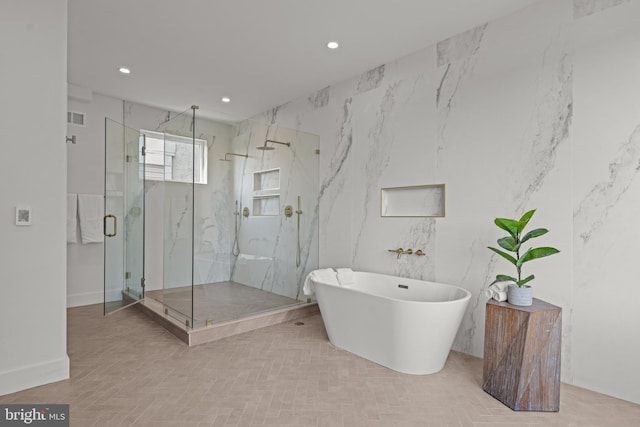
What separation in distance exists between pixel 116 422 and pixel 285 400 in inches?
37.0

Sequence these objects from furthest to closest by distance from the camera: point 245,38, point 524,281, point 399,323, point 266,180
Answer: point 266,180 → point 245,38 → point 399,323 → point 524,281

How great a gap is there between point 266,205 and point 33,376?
7.43 feet

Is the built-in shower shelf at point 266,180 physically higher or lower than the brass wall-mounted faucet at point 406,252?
higher

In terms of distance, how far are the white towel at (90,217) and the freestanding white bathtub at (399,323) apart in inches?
115

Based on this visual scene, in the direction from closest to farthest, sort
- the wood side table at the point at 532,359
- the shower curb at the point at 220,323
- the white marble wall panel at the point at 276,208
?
the wood side table at the point at 532,359, the shower curb at the point at 220,323, the white marble wall panel at the point at 276,208

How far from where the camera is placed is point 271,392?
7.38 ft

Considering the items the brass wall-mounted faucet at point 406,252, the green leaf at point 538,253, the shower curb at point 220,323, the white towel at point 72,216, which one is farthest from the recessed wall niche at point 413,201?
the white towel at point 72,216

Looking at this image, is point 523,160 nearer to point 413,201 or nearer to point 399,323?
point 413,201

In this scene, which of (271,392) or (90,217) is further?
(90,217)

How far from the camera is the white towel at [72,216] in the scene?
4039 mm

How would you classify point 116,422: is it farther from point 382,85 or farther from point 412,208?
point 382,85

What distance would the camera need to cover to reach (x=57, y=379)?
2332 mm

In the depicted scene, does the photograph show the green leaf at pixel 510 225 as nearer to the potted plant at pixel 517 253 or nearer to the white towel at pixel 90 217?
the potted plant at pixel 517 253

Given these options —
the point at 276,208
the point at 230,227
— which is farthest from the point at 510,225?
the point at 230,227
